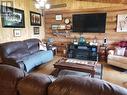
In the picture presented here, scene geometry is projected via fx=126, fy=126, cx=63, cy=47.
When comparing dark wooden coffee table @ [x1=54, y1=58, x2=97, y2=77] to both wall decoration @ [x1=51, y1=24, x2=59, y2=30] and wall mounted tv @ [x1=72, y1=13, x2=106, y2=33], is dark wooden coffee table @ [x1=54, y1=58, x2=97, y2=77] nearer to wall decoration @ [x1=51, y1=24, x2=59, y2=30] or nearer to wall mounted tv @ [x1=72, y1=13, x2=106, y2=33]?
wall mounted tv @ [x1=72, y1=13, x2=106, y2=33]

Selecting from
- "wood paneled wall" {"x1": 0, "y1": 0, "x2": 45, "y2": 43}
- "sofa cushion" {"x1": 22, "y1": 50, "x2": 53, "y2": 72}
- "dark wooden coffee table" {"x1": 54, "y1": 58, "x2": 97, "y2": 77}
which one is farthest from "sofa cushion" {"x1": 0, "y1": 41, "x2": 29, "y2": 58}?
"dark wooden coffee table" {"x1": 54, "y1": 58, "x2": 97, "y2": 77}

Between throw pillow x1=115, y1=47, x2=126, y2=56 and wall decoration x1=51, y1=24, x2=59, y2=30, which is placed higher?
wall decoration x1=51, y1=24, x2=59, y2=30

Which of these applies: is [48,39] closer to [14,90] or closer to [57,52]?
[57,52]

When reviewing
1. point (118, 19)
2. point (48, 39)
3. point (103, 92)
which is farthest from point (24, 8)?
point (103, 92)

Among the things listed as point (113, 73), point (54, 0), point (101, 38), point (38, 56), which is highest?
point (54, 0)

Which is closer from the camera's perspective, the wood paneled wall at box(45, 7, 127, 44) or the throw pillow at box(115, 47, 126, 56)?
the throw pillow at box(115, 47, 126, 56)

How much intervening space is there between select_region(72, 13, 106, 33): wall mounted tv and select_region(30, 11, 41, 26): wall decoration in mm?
1685

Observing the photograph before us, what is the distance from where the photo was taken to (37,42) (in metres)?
5.29

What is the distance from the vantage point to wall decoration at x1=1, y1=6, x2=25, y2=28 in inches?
166

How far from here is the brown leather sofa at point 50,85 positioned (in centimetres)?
80

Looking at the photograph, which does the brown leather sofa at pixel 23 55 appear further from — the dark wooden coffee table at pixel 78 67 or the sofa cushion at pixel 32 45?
the dark wooden coffee table at pixel 78 67

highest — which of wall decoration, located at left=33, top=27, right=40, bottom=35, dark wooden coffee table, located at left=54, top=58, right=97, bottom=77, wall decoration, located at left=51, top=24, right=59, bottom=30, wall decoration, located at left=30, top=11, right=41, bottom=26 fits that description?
wall decoration, located at left=30, top=11, right=41, bottom=26

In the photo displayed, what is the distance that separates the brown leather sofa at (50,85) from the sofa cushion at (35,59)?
104 inches

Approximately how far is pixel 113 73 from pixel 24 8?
4.15 meters
